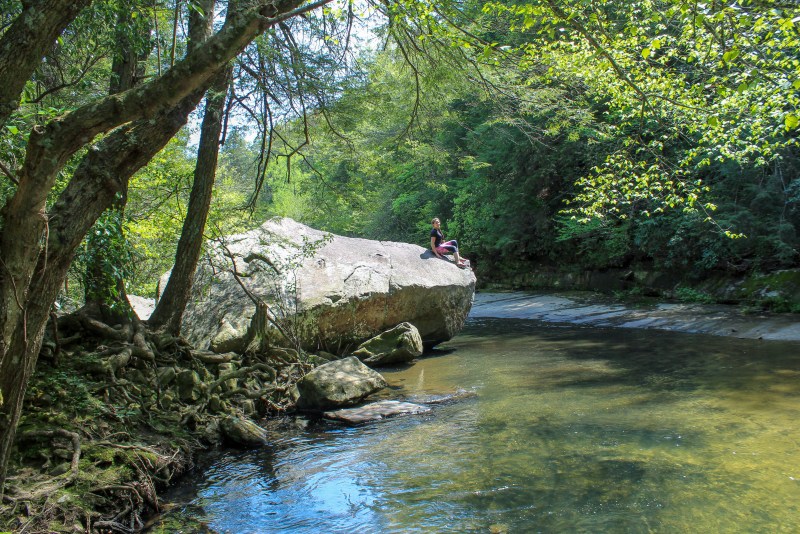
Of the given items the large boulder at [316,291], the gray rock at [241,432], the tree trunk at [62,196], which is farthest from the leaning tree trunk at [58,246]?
the large boulder at [316,291]

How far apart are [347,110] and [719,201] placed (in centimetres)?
1108

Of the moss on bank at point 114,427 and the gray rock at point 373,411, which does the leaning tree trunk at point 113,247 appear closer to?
the moss on bank at point 114,427

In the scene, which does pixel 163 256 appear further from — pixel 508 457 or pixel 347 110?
pixel 508 457

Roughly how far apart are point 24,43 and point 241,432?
5.22 meters

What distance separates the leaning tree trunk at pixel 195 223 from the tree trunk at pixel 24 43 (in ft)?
18.2

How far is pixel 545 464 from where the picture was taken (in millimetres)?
6129

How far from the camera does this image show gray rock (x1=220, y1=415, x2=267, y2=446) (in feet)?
24.1

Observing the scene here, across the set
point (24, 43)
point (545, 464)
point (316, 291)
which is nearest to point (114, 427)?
point (24, 43)

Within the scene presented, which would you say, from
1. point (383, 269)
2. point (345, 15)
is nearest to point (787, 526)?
point (345, 15)

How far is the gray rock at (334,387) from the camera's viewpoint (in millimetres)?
8812

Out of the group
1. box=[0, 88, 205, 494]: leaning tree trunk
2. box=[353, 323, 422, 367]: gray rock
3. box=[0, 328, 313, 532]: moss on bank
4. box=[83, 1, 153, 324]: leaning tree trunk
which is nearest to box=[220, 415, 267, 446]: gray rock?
box=[0, 328, 313, 532]: moss on bank

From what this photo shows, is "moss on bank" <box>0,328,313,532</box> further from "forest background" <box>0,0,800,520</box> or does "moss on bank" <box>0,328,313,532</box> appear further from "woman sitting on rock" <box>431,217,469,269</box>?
"woman sitting on rock" <box>431,217,469,269</box>

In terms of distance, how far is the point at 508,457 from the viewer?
6.40 metres

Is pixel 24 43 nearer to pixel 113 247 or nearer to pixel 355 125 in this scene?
pixel 113 247
